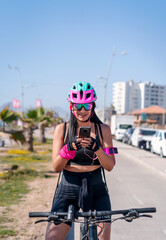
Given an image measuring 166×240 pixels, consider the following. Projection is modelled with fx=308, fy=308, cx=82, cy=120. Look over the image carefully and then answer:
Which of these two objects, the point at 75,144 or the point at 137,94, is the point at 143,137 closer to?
the point at 75,144

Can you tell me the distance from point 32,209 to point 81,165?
A: 4.43 metres

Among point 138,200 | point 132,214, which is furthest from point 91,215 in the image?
point 138,200

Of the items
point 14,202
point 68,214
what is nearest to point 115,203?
point 14,202

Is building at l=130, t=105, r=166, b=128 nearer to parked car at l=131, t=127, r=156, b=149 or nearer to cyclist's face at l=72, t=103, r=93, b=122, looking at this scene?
parked car at l=131, t=127, r=156, b=149

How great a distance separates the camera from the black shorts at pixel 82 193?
2588 millimetres

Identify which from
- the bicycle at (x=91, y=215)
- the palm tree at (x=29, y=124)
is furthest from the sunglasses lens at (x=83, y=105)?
the palm tree at (x=29, y=124)

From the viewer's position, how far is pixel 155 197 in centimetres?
826

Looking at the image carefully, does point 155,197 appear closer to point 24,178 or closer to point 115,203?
point 115,203

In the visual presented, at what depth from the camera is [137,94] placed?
188875 mm

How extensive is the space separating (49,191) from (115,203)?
2.05 m

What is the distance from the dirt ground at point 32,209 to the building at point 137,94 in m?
177

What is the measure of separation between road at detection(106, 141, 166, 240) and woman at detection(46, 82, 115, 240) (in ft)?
9.08

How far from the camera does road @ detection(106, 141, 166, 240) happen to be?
213 inches

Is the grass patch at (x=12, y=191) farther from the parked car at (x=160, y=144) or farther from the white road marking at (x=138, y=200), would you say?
the parked car at (x=160, y=144)
